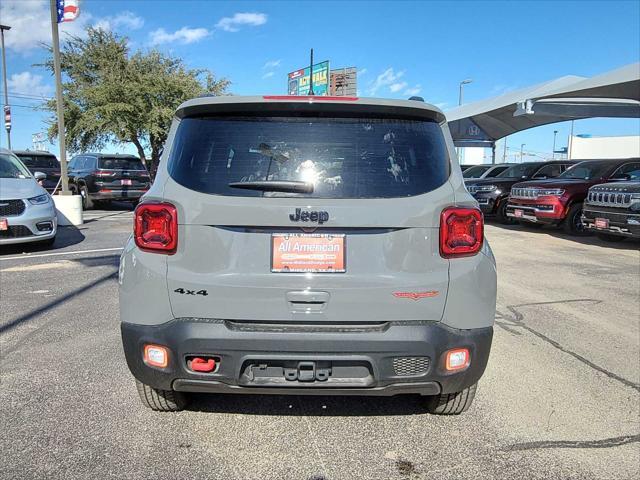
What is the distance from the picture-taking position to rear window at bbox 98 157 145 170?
16.2m

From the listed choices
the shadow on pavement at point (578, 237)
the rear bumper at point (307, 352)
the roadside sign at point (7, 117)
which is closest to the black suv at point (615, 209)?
the shadow on pavement at point (578, 237)

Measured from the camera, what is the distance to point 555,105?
802 inches

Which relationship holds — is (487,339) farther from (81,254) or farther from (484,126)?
(484,126)

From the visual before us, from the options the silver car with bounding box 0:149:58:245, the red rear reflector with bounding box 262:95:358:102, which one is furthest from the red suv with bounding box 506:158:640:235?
the red rear reflector with bounding box 262:95:358:102

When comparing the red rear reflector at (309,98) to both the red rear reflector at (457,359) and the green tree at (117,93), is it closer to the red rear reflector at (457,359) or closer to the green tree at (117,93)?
the red rear reflector at (457,359)

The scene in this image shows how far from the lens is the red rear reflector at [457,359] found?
256 cm

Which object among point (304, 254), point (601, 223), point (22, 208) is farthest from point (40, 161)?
point (304, 254)

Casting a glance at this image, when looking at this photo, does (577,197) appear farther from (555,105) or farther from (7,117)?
(7,117)

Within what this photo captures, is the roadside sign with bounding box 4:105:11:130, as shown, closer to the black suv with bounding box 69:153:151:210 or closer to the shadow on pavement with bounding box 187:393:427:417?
the black suv with bounding box 69:153:151:210

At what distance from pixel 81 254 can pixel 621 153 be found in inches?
2197

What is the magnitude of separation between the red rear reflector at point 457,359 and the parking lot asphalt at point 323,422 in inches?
20.6

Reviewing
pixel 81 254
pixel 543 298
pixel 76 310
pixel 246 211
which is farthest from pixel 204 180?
pixel 81 254

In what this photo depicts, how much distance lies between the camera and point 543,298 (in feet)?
20.1

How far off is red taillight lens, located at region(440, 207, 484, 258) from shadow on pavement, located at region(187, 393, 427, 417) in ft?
3.93
